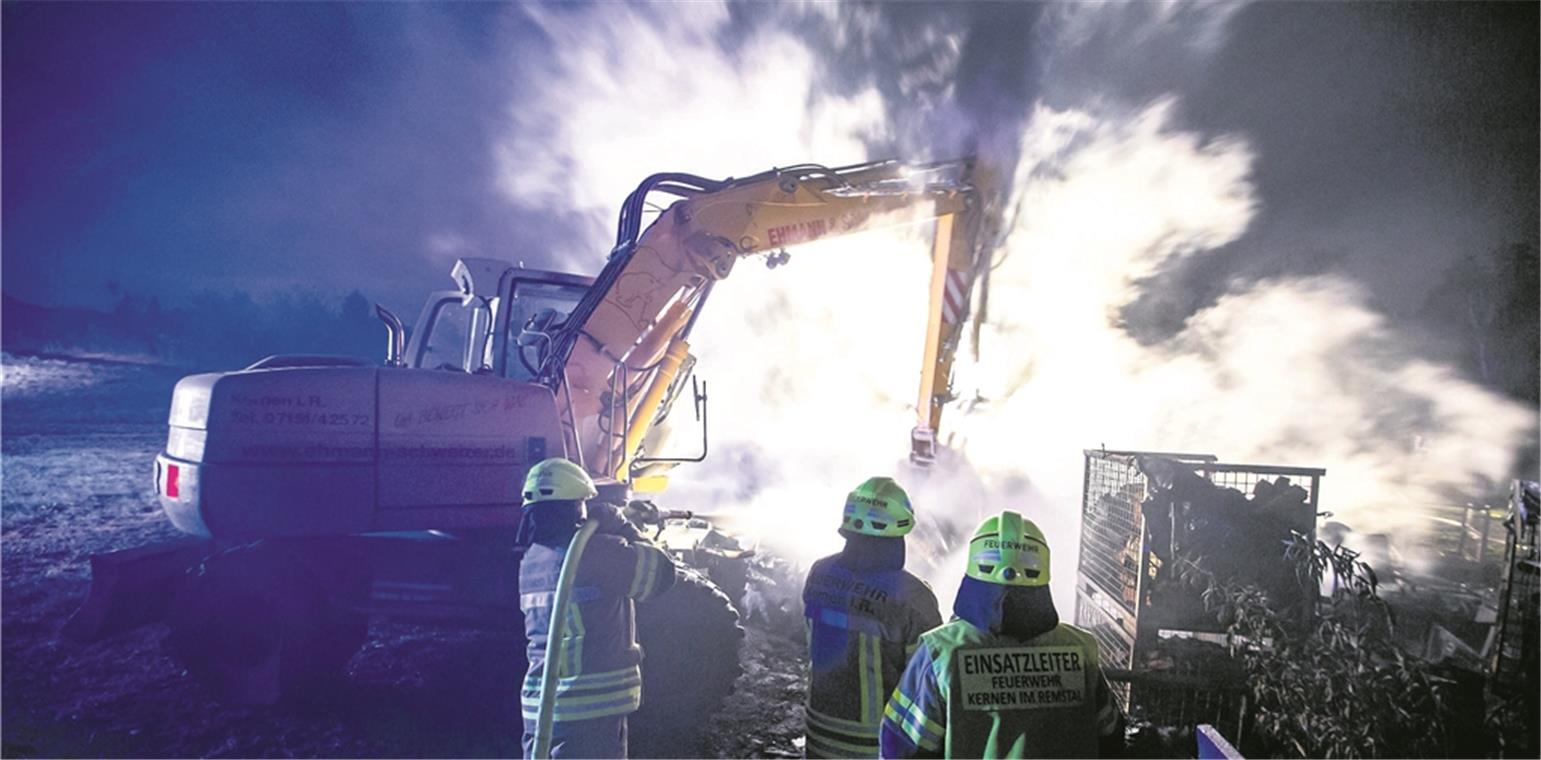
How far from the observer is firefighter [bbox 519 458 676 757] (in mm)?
2969

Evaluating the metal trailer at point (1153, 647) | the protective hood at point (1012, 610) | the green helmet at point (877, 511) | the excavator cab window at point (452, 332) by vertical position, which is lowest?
the metal trailer at point (1153, 647)

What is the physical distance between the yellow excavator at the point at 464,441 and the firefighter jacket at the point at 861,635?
7.23 ft

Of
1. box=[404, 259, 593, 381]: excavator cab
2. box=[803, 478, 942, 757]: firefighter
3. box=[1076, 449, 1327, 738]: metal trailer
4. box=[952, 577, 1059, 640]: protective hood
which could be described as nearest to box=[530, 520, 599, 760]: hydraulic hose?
box=[803, 478, 942, 757]: firefighter

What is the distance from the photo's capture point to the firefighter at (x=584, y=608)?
9.74 feet

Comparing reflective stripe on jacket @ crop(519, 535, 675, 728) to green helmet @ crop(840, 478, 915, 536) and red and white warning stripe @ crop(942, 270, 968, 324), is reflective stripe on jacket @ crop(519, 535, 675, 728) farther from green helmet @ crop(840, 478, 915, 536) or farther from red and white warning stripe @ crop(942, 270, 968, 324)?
red and white warning stripe @ crop(942, 270, 968, 324)

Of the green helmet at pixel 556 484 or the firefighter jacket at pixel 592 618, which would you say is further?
the green helmet at pixel 556 484

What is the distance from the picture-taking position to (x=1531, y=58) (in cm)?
614

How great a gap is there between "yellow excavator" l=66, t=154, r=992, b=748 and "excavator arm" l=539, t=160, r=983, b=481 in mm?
19

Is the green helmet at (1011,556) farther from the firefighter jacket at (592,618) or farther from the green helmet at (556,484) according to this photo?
the green helmet at (556,484)

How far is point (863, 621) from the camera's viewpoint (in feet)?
8.70

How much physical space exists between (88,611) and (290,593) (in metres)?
1.24

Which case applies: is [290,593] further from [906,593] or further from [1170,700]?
[1170,700]

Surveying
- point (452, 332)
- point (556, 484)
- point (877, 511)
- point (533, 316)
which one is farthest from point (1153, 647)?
point (452, 332)

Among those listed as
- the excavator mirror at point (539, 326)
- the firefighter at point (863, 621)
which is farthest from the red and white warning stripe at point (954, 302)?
the excavator mirror at point (539, 326)
